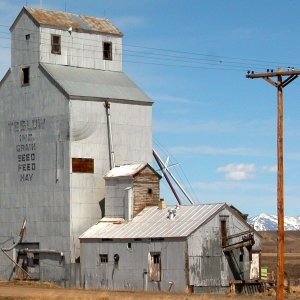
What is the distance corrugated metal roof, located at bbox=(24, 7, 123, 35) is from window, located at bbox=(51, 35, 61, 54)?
893 mm

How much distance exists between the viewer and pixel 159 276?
5981 centimetres

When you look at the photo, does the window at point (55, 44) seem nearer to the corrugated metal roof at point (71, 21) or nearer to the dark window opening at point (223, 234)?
the corrugated metal roof at point (71, 21)

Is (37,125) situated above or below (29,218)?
above

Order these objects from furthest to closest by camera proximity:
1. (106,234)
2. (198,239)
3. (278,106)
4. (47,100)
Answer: (47,100) < (106,234) < (198,239) < (278,106)

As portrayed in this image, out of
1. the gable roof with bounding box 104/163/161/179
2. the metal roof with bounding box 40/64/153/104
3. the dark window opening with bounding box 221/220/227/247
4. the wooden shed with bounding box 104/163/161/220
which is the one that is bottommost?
the dark window opening with bounding box 221/220/227/247

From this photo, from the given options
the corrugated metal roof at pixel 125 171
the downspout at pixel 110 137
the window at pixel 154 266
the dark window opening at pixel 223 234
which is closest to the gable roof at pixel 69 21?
the downspout at pixel 110 137

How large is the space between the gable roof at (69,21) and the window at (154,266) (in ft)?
61.5

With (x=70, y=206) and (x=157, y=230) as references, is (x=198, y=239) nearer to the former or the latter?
(x=157, y=230)

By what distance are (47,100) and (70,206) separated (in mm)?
7610

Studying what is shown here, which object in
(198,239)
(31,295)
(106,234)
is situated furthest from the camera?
(106,234)

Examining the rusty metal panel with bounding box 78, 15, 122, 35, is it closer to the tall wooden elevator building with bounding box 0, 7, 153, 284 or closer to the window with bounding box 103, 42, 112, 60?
the tall wooden elevator building with bounding box 0, 7, 153, 284

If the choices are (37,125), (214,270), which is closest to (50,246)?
(37,125)

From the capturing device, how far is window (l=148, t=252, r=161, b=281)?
2359 inches

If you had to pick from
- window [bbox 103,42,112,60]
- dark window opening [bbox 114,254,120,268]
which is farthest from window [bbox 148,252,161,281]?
window [bbox 103,42,112,60]
